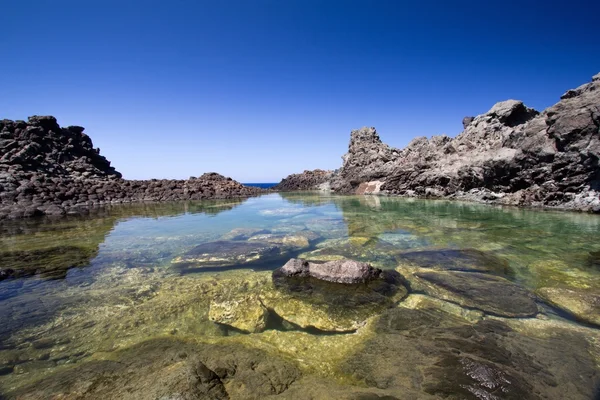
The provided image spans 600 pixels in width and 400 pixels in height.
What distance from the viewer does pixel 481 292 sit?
651 centimetres

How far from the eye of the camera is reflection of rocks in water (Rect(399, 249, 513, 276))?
27.3ft

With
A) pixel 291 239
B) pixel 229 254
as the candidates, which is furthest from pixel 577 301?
pixel 229 254

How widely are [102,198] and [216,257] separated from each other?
42162mm

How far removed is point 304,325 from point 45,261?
11.7m

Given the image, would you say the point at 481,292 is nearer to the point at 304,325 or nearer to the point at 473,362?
the point at 473,362

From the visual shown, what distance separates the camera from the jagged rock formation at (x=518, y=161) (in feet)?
65.9

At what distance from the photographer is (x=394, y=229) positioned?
15258 mm

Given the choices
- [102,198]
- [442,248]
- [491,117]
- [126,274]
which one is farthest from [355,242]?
[102,198]

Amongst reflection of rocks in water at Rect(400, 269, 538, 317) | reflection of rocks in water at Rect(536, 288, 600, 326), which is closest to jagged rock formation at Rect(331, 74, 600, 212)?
reflection of rocks in water at Rect(536, 288, 600, 326)

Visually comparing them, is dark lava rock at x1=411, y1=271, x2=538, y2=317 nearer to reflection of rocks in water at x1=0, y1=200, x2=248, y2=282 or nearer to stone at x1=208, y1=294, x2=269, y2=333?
stone at x1=208, y1=294, x2=269, y2=333

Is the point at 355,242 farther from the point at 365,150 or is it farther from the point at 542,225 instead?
the point at 365,150

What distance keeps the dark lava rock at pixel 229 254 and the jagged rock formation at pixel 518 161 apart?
23.4 meters

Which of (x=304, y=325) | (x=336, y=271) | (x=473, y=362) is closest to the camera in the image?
(x=473, y=362)

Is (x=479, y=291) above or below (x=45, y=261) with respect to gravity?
above
